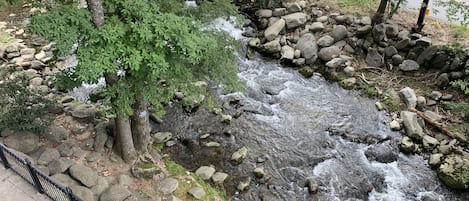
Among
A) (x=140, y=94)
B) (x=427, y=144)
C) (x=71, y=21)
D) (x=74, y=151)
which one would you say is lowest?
(x=427, y=144)

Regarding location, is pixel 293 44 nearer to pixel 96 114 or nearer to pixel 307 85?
pixel 307 85

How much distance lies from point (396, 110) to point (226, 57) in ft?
21.6

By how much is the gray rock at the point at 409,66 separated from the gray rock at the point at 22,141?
10.9 m

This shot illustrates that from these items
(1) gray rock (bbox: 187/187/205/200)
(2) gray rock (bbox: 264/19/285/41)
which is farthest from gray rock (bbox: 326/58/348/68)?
(1) gray rock (bbox: 187/187/205/200)

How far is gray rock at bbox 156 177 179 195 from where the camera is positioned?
26.7 ft

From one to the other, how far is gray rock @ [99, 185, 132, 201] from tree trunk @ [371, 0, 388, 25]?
34.6ft

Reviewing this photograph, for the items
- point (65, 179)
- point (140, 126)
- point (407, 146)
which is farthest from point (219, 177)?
point (407, 146)

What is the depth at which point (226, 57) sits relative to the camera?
7.54m

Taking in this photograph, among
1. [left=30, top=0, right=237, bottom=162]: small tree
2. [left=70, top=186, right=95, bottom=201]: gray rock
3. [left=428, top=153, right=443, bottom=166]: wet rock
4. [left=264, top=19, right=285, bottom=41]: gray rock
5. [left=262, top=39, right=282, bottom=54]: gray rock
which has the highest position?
[left=30, top=0, right=237, bottom=162]: small tree

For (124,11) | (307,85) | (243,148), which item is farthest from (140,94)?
(307,85)

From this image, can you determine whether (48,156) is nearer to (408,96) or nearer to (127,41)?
(127,41)

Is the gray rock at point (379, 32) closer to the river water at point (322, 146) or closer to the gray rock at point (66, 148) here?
the river water at point (322, 146)

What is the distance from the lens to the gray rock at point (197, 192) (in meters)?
8.27

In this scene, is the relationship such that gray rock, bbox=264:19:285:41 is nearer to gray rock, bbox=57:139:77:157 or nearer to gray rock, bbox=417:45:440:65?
gray rock, bbox=417:45:440:65
